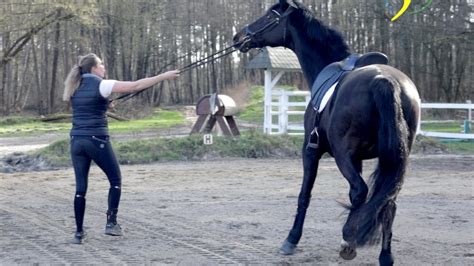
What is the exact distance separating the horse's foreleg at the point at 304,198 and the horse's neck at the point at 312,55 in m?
1.00

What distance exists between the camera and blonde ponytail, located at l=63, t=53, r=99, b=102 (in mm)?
7422

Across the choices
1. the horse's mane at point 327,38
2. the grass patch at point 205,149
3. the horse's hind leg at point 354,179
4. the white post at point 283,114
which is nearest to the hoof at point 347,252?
the horse's hind leg at point 354,179

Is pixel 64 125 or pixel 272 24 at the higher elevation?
pixel 272 24

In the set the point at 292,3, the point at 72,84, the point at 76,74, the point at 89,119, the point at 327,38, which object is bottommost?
the point at 89,119

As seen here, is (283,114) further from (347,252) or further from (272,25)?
(347,252)

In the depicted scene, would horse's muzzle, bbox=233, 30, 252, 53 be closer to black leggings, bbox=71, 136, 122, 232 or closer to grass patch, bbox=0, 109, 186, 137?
black leggings, bbox=71, 136, 122, 232

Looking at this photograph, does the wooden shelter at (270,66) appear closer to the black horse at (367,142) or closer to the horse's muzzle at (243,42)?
the horse's muzzle at (243,42)

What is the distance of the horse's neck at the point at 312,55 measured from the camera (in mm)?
7230

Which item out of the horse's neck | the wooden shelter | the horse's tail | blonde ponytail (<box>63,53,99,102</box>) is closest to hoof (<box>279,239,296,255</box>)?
the horse's tail

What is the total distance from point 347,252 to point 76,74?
12.0 ft

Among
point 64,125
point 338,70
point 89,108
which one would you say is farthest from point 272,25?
point 64,125

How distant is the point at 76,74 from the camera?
7504 mm

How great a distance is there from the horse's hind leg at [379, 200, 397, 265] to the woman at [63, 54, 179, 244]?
291 cm

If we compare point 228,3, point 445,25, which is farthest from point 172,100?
point 445,25
